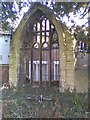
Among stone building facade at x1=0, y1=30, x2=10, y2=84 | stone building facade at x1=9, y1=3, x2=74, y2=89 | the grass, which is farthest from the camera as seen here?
stone building facade at x1=9, y1=3, x2=74, y2=89

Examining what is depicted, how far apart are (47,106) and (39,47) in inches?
33.6

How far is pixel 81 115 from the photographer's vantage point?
1646 millimetres

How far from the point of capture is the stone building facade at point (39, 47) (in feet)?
7.04

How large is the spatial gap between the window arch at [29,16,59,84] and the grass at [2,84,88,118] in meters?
0.32

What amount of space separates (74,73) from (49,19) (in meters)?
0.75

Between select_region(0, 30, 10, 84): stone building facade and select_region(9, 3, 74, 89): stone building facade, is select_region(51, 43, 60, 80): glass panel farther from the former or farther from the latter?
select_region(0, 30, 10, 84): stone building facade

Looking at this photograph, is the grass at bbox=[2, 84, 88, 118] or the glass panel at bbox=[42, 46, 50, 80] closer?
the grass at bbox=[2, 84, 88, 118]

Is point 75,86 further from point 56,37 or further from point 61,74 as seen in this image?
point 56,37

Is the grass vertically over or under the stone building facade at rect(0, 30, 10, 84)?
under

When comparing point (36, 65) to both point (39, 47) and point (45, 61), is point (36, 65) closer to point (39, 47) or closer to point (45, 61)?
point (45, 61)

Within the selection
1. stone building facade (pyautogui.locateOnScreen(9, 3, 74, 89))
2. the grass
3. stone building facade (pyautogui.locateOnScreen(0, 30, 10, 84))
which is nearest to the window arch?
stone building facade (pyautogui.locateOnScreen(9, 3, 74, 89))

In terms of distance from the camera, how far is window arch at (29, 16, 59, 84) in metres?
2.20

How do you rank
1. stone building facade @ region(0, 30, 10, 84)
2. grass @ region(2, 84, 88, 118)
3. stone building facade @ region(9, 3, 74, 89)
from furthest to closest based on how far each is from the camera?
stone building facade @ region(9, 3, 74, 89), grass @ region(2, 84, 88, 118), stone building facade @ region(0, 30, 10, 84)

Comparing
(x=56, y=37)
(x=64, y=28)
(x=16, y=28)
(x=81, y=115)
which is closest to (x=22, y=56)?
(x=16, y=28)
